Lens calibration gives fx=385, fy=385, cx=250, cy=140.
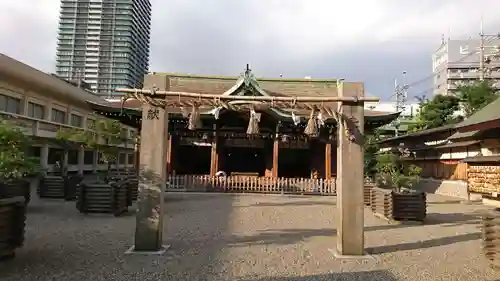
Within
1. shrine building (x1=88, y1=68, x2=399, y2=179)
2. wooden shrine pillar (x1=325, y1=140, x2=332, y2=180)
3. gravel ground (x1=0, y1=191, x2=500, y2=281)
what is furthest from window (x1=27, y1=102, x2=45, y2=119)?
wooden shrine pillar (x1=325, y1=140, x2=332, y2=180)

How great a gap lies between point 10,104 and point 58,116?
656 centimetres

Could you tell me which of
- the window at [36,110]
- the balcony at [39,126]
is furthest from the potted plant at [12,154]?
the window at [36,110]

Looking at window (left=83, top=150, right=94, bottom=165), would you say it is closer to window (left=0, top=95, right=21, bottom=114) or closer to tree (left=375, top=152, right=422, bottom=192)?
window (left=0, top=95, right=21, bottom=114)

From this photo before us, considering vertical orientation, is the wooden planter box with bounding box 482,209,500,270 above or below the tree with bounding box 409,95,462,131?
below

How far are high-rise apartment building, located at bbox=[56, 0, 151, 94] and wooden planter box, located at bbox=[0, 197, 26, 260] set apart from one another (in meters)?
57.7

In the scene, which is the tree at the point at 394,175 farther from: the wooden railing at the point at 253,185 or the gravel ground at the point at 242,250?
the wooden railing at the point at 253,185

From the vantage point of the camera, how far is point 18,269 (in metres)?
5.60

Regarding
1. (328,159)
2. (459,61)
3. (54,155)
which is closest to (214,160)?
(328,159)

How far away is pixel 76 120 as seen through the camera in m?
32.9

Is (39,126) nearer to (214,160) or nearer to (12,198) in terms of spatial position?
(214,160)

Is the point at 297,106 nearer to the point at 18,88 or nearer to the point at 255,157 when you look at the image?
the point at 255,157

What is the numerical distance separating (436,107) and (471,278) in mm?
27093

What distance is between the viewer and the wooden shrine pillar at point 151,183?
6734mm

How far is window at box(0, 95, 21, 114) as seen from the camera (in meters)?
22.2
